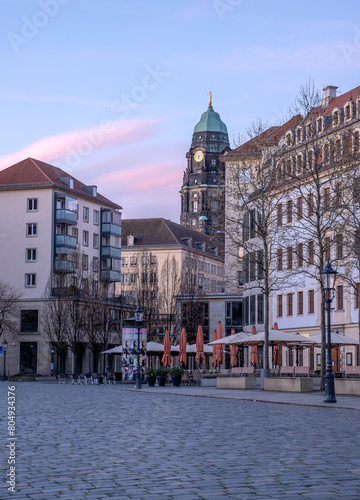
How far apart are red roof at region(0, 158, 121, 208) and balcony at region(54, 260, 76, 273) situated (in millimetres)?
8015

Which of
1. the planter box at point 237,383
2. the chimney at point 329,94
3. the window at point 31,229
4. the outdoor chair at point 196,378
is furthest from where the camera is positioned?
the window at point 31,229

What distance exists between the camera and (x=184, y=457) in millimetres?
12469

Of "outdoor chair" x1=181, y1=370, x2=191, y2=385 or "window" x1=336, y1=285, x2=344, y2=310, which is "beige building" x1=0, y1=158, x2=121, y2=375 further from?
"outdoor chair" x1=181, y1=370, x2=191, y2=385

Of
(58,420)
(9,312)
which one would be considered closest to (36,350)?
(9,312)

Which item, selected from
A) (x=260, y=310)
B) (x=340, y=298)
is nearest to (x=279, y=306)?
(x=260, y=310)

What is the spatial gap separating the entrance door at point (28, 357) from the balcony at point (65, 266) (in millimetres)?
7543

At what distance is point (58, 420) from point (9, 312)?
→ 68943 millimetres

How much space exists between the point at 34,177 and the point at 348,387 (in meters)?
67.2

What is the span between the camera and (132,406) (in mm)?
27328

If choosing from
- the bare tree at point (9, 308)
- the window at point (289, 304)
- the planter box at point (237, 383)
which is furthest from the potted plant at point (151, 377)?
the bare tree at point (9, 308)

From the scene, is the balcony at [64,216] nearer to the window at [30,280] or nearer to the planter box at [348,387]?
the window at [30,280]

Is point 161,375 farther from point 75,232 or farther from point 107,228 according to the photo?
point 107,228

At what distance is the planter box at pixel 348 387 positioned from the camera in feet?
109

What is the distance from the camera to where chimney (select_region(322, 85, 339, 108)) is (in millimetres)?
74188
